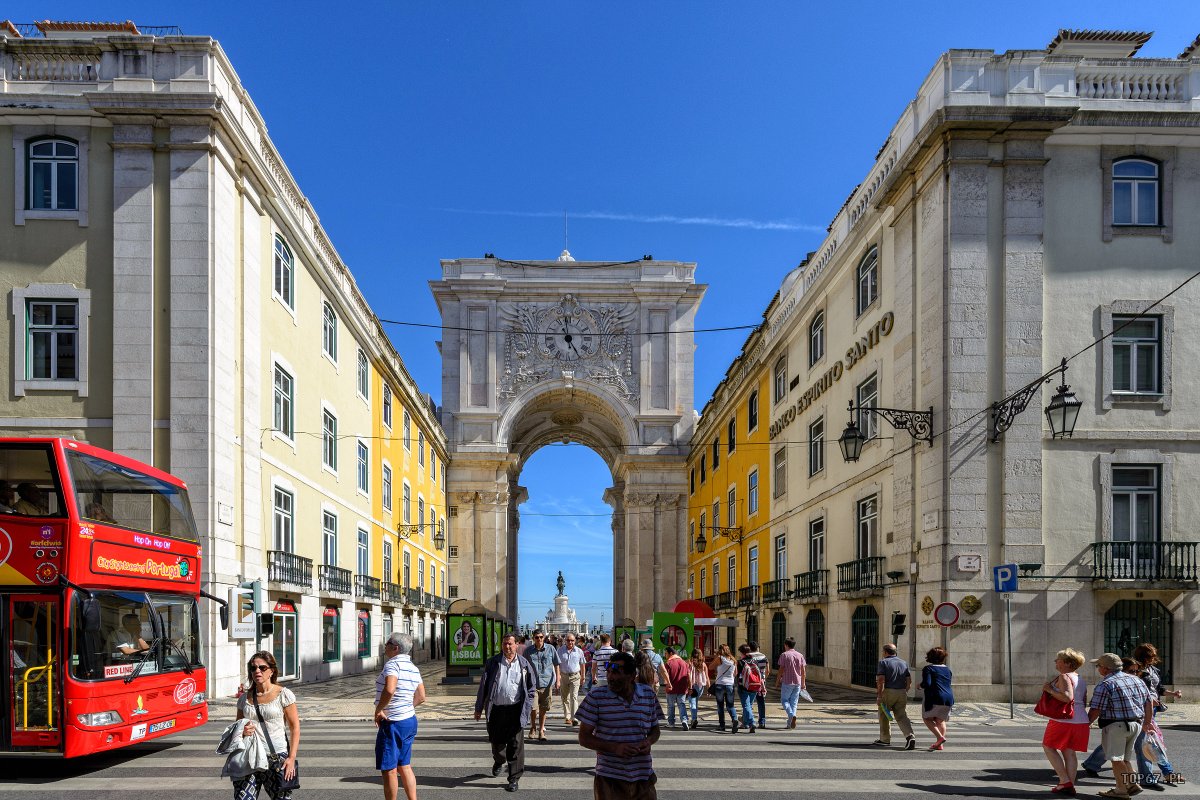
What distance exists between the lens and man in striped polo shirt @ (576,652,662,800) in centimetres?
684

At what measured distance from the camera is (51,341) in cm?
2039

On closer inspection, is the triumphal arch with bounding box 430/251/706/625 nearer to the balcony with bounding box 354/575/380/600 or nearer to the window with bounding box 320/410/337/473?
the balcony with bounding box 354/575/380/600

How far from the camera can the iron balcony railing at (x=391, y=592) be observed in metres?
37.0

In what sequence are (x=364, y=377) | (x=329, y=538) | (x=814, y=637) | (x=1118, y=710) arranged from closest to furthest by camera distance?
1. (x=1118, y=710)
2. (x=814, y=637)
3. (x=329, y=538)
4. (x=364, y=377)

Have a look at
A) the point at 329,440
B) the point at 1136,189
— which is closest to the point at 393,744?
the point at 1136,189

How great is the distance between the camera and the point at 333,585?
2930cm

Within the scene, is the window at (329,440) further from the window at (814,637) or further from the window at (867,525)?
the window at (867,525)

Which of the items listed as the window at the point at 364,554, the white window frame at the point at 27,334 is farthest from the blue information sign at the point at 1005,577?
the window at the point at 364,554

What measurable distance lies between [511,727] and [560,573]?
82988 millimetres

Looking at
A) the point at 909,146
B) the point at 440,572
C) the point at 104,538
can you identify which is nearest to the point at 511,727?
the point at 104,538

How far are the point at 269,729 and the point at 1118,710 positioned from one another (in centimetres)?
820

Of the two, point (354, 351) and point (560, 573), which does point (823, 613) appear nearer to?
point (354, 351)

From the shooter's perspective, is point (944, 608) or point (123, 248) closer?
point (944, 608)

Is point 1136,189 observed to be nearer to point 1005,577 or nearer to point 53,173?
point 1005,577
